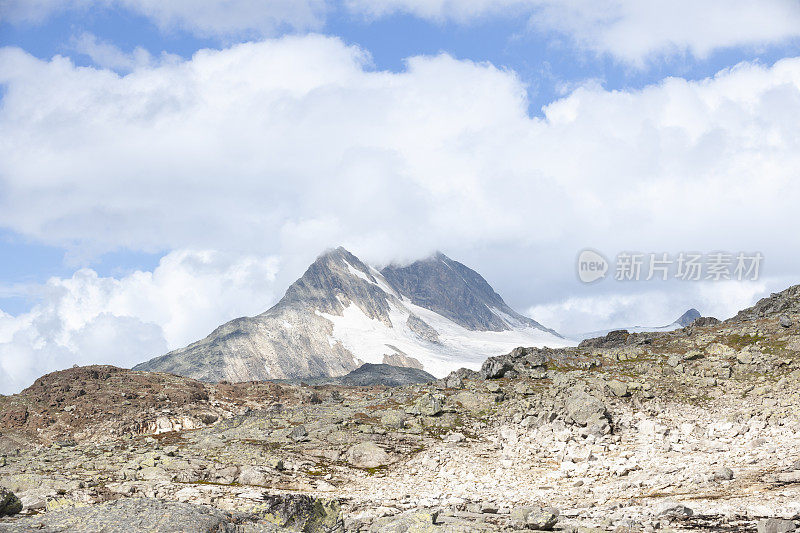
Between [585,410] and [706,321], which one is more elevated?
[706,321]

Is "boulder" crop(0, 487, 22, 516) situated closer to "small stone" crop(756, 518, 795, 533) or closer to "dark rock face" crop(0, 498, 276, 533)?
"dark rock face" crop(0, 498, 276, 533)

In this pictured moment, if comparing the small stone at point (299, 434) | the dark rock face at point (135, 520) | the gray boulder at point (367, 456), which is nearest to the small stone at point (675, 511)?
the dark rock face at point (135, 520)

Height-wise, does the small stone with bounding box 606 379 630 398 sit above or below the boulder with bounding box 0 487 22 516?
above

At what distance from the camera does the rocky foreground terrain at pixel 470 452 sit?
886 inches

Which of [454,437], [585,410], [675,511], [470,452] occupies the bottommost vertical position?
[675,511]

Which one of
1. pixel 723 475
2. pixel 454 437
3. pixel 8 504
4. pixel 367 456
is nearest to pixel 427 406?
pixel 454 437

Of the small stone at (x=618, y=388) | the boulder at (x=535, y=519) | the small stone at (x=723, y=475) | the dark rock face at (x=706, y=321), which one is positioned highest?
the dark rock face at (x=706, y=321)

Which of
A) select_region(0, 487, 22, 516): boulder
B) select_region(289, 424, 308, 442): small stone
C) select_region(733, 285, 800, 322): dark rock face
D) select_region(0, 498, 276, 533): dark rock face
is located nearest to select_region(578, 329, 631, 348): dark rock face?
select_region(733, 285, 800, 322): dark rock face

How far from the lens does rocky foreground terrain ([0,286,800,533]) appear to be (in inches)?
886

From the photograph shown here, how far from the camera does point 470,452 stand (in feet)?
132

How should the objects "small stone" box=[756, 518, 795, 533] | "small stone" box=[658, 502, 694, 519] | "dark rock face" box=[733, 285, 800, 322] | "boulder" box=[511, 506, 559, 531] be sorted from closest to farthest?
"small stone" box=[756, 518, 795, 533]
"small stone" box=[658, 502, 694, 519]
"boulder" box=[511, 506, 559, 531]
"dark rock face" box=[733, 285, 800, 322]

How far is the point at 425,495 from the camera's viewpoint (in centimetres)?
3069

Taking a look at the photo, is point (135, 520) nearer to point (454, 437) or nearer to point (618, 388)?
point (454, 437)

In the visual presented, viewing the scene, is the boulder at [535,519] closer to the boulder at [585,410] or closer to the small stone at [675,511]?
the small stone at [675,511]
